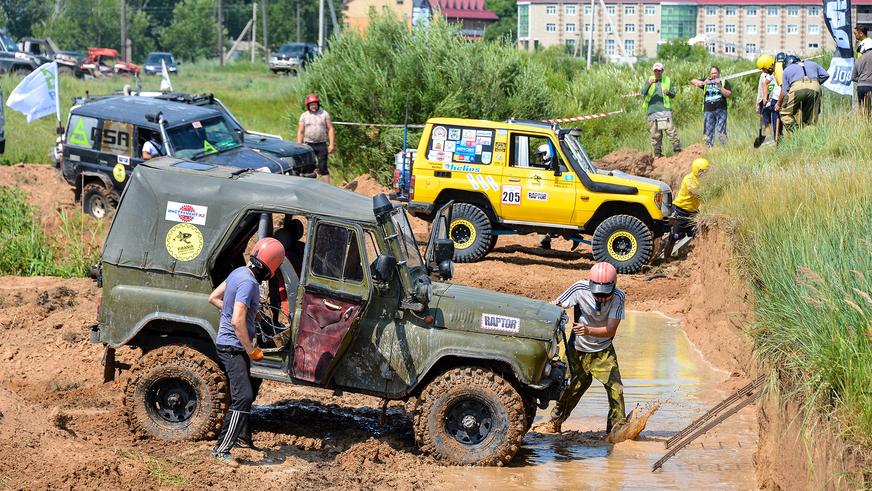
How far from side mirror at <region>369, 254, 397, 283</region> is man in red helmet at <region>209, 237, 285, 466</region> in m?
0.65

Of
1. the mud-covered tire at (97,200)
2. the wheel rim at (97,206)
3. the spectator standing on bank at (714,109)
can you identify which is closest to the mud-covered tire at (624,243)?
the spectator standing on bank at (714,109)

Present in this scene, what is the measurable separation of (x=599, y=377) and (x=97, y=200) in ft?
39.6

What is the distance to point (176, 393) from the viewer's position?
8625 mm

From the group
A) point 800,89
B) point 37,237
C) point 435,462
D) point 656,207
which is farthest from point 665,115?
point 435,462

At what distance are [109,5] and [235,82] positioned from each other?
45.2 m

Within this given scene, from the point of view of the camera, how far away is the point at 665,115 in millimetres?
21438

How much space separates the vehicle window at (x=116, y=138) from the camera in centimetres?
1844

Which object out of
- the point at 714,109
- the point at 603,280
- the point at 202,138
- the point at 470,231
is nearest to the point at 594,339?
the point at 603,280

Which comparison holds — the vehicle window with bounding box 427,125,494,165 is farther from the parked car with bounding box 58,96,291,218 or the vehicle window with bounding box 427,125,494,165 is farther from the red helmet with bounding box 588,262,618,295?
the red helmet with bounding box 588,262,618,295

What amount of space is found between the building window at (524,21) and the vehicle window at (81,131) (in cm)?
8973

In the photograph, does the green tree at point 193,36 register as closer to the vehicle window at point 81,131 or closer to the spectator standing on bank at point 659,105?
the spectator standing on bank at point 659,105

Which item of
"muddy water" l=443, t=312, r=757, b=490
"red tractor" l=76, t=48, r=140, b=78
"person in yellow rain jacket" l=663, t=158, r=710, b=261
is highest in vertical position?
"red tractor" l=76, t=48, r=140, b=78

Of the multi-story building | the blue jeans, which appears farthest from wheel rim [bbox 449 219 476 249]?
the multi-story building

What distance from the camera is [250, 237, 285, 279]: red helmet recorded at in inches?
310
